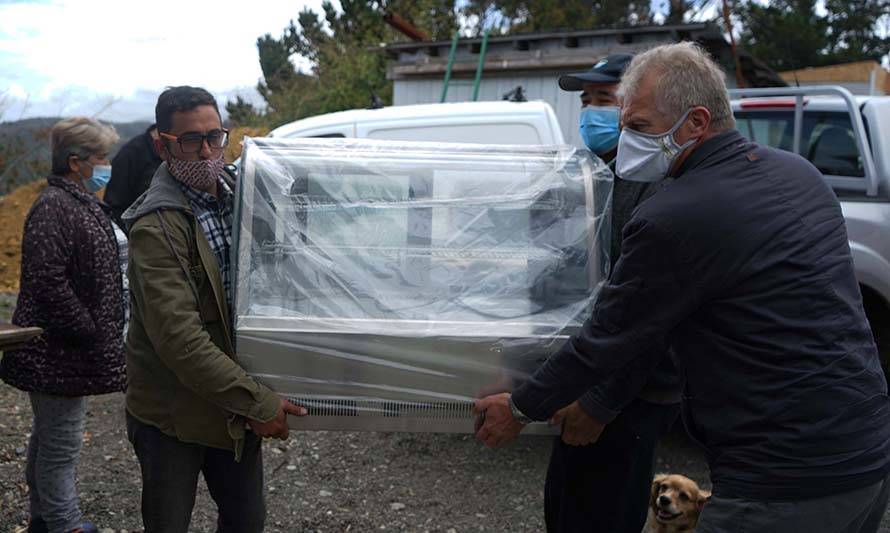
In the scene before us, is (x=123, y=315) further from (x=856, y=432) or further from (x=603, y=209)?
(x=856, y=432)

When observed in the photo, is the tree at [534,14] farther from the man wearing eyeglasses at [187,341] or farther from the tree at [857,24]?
the man wearing eyeglasses at [187,341]

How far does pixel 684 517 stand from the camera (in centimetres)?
326

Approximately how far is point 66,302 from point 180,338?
44.9 inches

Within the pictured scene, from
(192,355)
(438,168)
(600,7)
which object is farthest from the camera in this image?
(600,7)

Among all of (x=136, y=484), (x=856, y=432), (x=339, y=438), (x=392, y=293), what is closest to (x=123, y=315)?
(x=136, y=484)

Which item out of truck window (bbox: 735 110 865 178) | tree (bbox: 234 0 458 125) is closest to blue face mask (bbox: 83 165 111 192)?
truck window (bbox: 735 110 865 178)

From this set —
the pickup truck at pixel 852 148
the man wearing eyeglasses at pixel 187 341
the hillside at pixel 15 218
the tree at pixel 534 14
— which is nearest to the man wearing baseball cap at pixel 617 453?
the man wearing eyeglasses at pixel 187 341

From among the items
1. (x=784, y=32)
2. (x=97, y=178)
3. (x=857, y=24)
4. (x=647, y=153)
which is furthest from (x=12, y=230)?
(x=857, y=24)

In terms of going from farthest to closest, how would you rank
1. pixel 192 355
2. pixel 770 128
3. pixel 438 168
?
pixel 770 128 → pixel 438 168 → pixel 192 355

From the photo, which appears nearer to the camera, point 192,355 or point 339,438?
point 192,355

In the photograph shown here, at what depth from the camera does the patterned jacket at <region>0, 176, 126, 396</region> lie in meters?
3.06

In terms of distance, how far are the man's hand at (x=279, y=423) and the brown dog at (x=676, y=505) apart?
164cm

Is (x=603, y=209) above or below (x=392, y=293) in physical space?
above

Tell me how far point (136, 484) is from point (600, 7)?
23.0 meters
